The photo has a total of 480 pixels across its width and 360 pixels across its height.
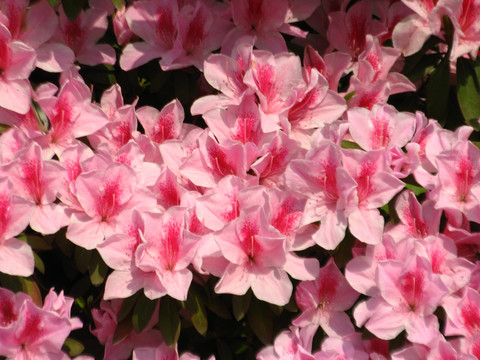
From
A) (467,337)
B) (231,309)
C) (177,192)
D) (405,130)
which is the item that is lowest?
(231,309)

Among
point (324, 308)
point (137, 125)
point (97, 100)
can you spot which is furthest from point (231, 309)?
point (97, 100)

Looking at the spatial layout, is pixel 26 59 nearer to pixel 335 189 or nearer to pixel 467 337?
pixel 335 189

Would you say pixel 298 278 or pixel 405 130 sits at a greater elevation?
pixel 405 130

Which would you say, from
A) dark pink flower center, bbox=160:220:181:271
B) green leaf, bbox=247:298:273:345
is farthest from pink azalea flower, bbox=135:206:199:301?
green leaf, bbox=247:298:273:345

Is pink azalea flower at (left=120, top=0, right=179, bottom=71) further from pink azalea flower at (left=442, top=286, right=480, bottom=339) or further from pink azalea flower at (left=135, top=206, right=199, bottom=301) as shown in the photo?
pink azalea flower at (left=442, top=286, right=480, bottom=339)

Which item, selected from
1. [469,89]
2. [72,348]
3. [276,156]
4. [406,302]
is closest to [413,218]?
[406,302]

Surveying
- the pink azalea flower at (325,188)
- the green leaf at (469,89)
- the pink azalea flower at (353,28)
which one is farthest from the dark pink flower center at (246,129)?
the green leaf at (469,89)

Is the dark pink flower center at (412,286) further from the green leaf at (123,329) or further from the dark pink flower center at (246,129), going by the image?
the green leaf at (123,329)
